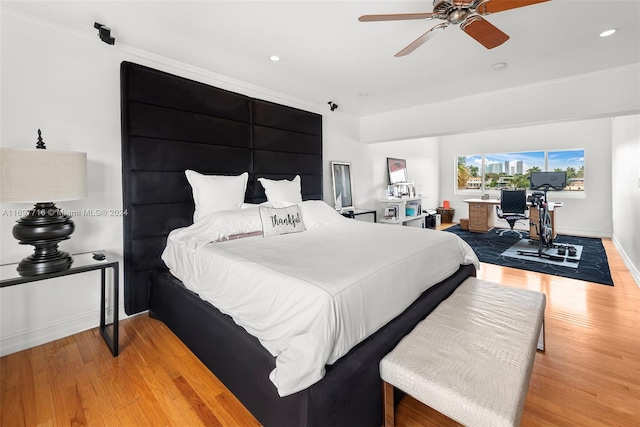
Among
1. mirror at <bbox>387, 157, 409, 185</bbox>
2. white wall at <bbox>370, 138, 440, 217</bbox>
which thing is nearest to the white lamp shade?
white wall at <bbox>370, 138, 440, 217</bbox>

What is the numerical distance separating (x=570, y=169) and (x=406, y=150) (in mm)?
3477

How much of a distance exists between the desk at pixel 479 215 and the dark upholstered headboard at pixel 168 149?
5068 millimetres

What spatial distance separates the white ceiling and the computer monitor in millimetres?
2678

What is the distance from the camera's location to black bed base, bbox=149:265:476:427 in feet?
3.83

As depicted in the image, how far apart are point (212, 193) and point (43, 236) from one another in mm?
1219

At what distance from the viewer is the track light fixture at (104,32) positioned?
2166 millimetres

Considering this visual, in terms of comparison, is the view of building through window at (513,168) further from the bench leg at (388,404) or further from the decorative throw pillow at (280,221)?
the bench leg at (388,404)

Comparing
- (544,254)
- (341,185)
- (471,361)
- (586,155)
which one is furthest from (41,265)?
(586,155)

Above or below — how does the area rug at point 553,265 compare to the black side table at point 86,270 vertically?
below

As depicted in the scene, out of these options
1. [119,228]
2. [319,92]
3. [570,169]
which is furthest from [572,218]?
[119,228]

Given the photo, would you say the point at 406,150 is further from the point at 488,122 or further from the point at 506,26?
the point at 506,26

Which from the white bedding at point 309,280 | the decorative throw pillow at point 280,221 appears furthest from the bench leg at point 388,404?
the decorative throw pillow at point 280,221

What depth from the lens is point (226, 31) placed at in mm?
2256

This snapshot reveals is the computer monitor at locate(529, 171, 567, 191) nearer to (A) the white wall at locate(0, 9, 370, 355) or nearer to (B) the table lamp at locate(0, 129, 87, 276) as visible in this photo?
(A) the white wall at locate(0, 9, 370, 355)
